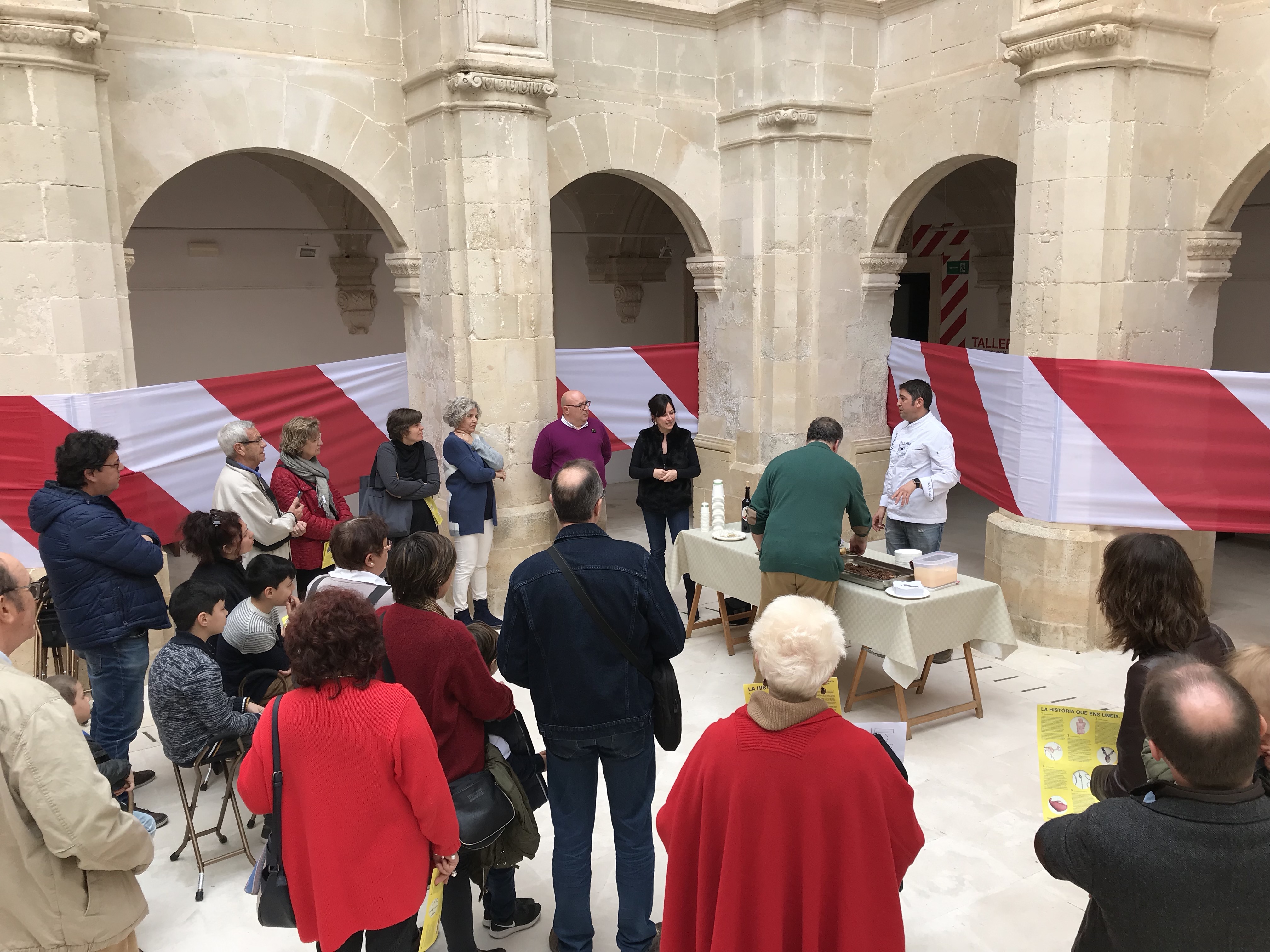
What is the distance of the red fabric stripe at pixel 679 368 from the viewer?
835 cm

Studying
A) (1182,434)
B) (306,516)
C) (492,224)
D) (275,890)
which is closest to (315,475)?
(306,516)

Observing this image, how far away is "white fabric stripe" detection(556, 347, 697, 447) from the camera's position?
778 centimetres

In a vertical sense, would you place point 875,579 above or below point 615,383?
below

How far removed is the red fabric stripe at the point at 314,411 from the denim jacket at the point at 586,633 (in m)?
3.94

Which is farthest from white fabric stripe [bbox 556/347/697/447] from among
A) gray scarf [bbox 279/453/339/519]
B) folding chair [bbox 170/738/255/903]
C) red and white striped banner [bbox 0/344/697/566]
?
folding chair [bbox 170/738/255/903]

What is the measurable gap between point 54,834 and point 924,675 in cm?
417

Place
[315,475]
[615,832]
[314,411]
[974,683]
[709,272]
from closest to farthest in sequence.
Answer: [615,832], [974,683], [315,475], [314,411], [709,272]

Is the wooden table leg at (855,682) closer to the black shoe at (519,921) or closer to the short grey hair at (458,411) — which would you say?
the black shoe at (519,921)

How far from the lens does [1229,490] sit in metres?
5.49

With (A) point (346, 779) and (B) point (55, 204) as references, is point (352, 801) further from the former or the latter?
(B) point (55, 204)

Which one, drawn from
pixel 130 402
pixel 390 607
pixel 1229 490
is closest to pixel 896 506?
pixel 1229 490

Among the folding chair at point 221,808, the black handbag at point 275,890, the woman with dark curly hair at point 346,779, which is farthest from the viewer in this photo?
the folding chair at point 221,808

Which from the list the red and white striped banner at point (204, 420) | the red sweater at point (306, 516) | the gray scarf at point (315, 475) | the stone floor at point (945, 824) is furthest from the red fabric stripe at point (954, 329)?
the red sweater at point (306, 516)

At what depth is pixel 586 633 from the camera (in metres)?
2.86
